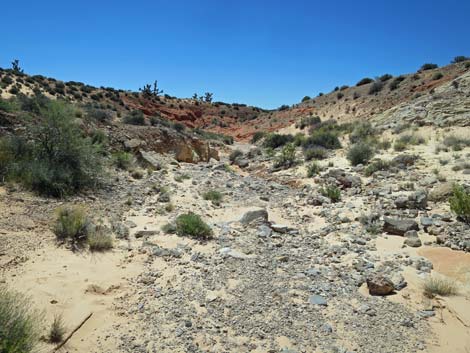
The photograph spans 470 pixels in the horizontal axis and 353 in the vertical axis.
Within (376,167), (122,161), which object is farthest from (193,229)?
(376,167)

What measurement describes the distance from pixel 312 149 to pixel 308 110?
2493cm

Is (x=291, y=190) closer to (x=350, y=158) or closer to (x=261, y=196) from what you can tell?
(x=261, y=196)

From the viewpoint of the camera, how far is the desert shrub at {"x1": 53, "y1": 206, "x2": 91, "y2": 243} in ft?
18.9

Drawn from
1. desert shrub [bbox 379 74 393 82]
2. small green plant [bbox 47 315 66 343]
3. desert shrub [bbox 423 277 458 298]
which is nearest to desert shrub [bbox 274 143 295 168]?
desert shrub [bbox 423 277 458 298]

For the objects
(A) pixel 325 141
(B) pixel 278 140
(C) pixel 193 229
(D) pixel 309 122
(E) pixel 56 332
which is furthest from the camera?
(D) pixel 309 122

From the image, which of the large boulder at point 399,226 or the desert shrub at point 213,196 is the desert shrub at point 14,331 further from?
the desert shrub at point 213,196

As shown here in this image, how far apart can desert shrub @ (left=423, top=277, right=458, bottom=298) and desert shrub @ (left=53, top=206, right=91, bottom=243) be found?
5.52 m

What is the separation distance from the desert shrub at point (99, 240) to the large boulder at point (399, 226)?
5.44 meters

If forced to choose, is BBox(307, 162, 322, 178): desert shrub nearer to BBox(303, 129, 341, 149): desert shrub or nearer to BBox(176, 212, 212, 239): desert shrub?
BBox(303, 129, 341, 149): desert shrub

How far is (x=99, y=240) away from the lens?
5672 millimetres

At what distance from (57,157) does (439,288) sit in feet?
29.2

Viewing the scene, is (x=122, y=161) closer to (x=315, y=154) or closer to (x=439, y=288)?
(x=315, y=154)

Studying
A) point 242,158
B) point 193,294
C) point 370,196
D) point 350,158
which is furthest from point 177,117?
point 193,294

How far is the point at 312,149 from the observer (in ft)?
53.9
